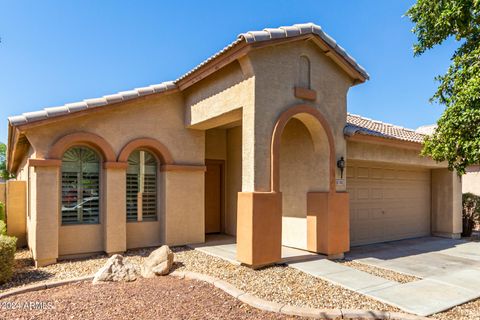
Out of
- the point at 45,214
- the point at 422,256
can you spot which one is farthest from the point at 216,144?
the point at 422,256

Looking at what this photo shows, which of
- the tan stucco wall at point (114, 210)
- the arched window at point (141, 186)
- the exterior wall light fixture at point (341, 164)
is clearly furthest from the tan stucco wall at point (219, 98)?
the exterior wall light fixture at point (341, 164)

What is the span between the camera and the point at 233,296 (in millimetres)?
6156

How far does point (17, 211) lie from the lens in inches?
440

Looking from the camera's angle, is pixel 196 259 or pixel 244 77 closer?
pixel 244 77

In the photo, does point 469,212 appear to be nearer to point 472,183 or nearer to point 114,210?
point 472,183

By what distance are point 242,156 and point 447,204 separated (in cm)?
981

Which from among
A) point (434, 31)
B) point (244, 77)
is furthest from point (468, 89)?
point (244, 77)

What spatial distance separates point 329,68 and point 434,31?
8.68ft

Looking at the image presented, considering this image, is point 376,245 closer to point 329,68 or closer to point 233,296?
point 329,68

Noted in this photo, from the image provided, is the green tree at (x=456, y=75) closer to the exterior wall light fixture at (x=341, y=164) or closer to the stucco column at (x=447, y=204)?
the exterior wall light fixture at (x=341, y=164)

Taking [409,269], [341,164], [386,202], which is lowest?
[409,269]

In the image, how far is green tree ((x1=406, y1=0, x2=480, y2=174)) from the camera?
6.73 m

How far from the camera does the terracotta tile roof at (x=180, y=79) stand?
7828 mm

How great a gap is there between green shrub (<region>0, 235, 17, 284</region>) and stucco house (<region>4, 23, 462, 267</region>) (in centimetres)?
115
